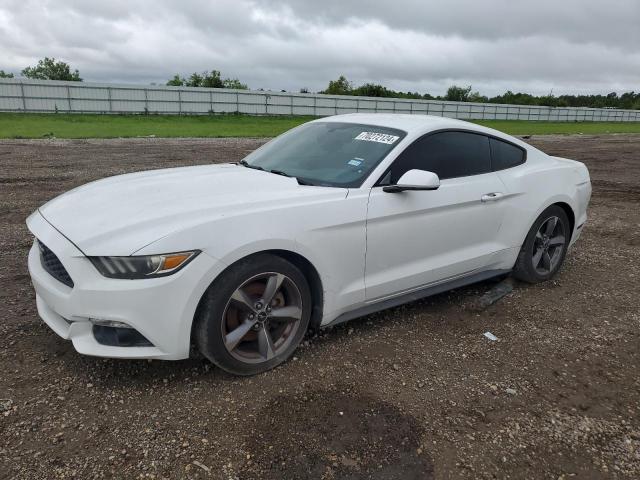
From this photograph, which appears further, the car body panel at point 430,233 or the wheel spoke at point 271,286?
the car body panel at point 430,233

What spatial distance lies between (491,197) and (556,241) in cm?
125

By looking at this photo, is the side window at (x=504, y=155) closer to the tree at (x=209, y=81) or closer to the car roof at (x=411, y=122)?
the car roof at (x=411, y=122)

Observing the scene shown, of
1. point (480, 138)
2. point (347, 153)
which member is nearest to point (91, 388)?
point (347, 153)

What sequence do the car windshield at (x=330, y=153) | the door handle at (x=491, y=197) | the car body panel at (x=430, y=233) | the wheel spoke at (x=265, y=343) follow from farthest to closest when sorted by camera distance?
1. the door handle at (x=491, y=197)
2. the car windshield at (x=330, y=153)
3. the car body panel at (x=430, y=233)
4. the wheel spoke at (x=265, y=343)

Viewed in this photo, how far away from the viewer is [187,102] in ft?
128

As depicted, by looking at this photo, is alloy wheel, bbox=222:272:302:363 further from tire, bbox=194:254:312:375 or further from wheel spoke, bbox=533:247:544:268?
wheel spoke, bbox=533:247:544:268

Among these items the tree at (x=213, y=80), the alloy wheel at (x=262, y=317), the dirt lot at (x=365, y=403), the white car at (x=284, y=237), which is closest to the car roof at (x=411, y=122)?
the white car at (x=284, y=237)

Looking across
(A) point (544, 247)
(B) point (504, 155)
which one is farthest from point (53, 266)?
(A) point (544, 247)

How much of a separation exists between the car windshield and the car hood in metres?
0.19

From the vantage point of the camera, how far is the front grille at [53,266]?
278 centimetres

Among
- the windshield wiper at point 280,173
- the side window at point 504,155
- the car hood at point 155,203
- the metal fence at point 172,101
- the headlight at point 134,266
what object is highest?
the metal fence at point 172,101

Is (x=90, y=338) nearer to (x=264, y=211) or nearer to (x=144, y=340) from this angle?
(x=144, y=340)

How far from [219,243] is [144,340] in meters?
0.66

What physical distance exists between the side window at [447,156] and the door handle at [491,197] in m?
0.21
